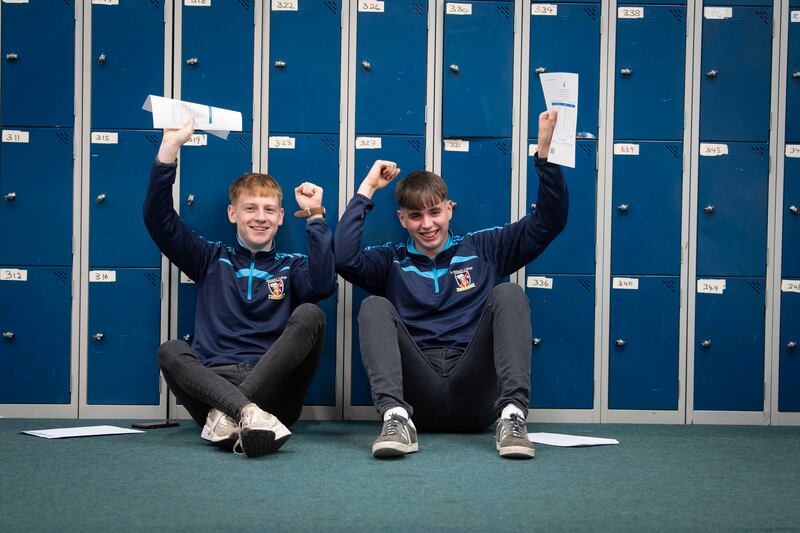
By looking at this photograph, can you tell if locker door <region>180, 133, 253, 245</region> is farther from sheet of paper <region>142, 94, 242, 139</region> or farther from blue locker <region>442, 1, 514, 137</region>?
blue locker <region>442, 1, 514, 137</region>

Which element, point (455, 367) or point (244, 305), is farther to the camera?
point (244, 305)

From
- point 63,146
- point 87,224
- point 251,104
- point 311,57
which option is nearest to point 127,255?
point 87,224

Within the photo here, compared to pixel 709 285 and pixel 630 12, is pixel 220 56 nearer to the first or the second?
pixel 630 12

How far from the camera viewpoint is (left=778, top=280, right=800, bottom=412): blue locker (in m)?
3.85

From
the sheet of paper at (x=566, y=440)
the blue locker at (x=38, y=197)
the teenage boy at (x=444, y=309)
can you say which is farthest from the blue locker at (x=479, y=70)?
the blue locker at (x=38, y=197)

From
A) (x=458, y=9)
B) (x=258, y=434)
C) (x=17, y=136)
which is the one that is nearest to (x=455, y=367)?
(x=258, y=434)

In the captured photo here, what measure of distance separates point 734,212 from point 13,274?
127 inches

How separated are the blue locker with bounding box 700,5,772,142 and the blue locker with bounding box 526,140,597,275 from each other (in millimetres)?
Result: 544

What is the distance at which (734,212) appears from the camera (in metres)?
3.86

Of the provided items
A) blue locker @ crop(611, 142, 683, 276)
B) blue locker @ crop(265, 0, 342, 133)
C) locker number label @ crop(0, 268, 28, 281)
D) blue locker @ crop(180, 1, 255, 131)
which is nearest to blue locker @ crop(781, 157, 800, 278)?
blue locker @ crop(611, 142, 683, 276)

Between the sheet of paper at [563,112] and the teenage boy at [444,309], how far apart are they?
5 centimetres

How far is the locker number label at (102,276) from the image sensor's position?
377 centimetres

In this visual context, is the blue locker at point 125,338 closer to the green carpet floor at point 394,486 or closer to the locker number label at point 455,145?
the green carpet floor at point 394,486

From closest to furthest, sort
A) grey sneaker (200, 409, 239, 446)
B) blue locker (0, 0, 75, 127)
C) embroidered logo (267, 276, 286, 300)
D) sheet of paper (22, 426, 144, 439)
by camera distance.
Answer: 1. grey sneaker (200, 409, 239, 446)
2. sheet of paper (22, 426, 144, 439)
3. embroidered logo (267, 276, 286, 300)
4. blue locker (0, 0, 75, 127)
